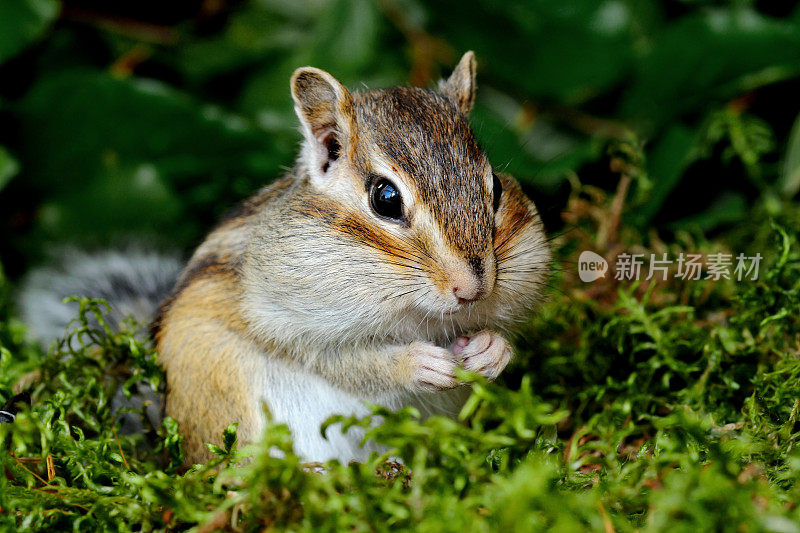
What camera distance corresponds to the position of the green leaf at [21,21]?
237 cm

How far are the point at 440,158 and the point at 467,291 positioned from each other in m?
0.31

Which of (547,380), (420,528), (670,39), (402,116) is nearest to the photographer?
(420,528)

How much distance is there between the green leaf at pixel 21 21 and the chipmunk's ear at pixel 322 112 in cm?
137

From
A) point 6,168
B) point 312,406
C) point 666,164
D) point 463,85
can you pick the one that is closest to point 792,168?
point 666,164

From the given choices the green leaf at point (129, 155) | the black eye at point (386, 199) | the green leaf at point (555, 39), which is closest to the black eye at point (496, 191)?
the black eye at point (386, 199)

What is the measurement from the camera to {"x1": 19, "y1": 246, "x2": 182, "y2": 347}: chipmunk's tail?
7.02 feet

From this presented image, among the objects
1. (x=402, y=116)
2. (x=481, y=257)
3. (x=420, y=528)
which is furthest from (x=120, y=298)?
(x=420, y=528)

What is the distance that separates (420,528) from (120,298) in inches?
57.6

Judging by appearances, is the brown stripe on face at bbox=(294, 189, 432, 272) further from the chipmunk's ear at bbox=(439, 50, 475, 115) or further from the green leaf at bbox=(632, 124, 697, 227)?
the green leaf at bbox=(632, 124, 697, 227)

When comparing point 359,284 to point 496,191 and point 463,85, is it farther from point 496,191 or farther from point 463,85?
point 463,85

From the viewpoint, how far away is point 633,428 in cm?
156

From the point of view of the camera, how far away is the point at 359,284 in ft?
4.73

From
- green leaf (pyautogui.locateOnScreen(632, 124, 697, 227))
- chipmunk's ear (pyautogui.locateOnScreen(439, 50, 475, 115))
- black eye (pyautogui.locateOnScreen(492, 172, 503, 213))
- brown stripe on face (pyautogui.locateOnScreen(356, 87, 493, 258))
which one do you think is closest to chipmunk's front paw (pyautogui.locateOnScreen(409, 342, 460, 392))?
brown stripe on face (pyautogui.locateOnScreen(356, 87, 493, 258))

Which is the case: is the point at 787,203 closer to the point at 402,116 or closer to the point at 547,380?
the point at 547,380
